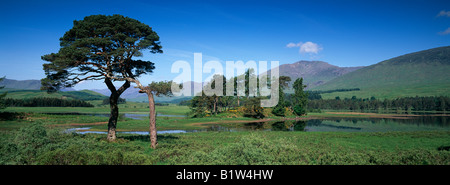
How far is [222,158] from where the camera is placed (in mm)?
8617

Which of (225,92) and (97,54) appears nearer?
(97,54)

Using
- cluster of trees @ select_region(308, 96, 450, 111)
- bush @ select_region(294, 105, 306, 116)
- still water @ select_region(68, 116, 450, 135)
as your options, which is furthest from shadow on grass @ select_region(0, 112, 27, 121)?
cluster of trees @ select_region(308, 96, 450, 111)

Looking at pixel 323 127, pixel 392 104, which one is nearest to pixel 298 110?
pixel 323 127

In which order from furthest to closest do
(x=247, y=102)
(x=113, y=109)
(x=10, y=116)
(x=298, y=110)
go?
(x=298, y=110) → (x=247, y=102) → (x=10, y=116) → (x=113, y=109)

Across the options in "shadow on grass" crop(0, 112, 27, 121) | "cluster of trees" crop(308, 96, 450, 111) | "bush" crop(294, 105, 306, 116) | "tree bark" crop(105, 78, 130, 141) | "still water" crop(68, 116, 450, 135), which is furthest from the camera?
"cluster of trees" crop(308, 96, 450, 111)

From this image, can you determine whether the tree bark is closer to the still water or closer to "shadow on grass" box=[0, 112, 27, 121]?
the still water

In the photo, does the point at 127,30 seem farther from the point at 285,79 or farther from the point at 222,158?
the point at 285,79

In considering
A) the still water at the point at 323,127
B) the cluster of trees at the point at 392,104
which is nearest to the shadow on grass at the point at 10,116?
the still water at the point at 323,127

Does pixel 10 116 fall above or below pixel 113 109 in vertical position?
below

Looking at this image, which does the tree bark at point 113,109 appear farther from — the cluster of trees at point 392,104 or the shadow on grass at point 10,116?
the cluster of trees at point 392,104

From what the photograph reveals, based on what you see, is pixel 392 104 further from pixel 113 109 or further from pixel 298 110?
pixel 113 109

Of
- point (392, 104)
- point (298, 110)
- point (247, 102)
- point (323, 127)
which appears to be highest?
point (247, 102)
